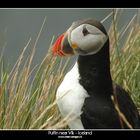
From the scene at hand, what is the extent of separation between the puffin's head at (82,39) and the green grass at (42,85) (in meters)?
0.22

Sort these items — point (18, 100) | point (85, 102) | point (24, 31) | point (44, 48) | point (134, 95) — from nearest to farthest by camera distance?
point (85, 102) < point (18, 100) < point (134, 95) < point (44, 48) < point (24, 31)

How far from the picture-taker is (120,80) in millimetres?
A: 3471

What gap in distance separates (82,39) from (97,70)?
0.16m

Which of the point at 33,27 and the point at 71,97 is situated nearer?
the point at 71,97

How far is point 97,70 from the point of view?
3008mm

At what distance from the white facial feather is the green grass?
22 cm

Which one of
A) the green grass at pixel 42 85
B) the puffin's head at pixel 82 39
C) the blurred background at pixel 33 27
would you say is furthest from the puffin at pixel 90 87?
the blurred background at pixel 33 27

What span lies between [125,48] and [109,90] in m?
0.67

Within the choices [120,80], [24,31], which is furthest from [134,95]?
[24,31]

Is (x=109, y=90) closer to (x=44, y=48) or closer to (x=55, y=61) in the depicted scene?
(x=55, y=61)

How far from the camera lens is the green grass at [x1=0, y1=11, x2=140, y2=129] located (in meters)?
3.15

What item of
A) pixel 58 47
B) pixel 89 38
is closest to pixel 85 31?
pixel 89 38
